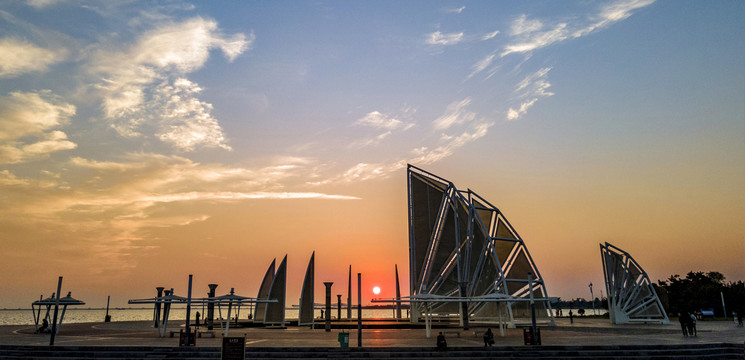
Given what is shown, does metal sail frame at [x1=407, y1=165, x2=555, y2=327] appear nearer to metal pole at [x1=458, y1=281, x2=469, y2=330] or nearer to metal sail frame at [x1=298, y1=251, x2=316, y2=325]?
metal pole at [x1=458, y1=281, x2=469, y2=330]

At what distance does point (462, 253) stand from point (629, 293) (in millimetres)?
16831

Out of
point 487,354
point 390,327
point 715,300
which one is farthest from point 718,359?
point 715,300

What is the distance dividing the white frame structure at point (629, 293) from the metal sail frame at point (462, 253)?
6.88 metres

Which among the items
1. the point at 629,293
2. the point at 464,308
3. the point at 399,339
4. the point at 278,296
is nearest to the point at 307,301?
the point at 278,296

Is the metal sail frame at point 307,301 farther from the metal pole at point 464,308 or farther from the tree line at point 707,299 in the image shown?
the tree line at point 707,299

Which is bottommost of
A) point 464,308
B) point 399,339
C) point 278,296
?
point 399,339

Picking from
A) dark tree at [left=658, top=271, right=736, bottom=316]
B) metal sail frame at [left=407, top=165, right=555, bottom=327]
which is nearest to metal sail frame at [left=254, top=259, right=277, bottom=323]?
metal sail frame at [left=407, top=165, right=555, bottom=327]

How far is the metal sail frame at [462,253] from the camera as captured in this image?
4641 cm

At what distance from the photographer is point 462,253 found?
50.6 m

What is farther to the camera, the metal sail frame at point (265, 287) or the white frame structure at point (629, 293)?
the metal sail frame at point (265, 287)

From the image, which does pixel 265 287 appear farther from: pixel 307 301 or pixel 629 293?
pixel 629 293

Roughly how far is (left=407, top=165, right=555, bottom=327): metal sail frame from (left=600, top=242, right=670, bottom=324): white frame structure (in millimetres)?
6879

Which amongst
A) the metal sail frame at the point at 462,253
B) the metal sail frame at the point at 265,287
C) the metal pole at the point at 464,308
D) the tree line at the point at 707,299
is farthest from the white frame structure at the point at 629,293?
the metal sail frame at the point at 265,287

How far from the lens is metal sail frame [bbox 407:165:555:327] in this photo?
46.4 m
